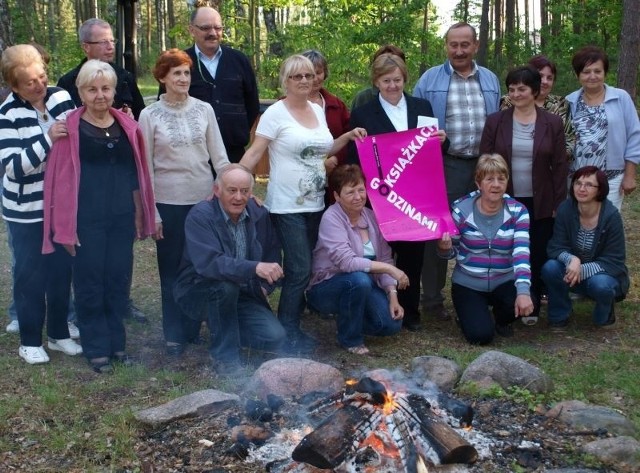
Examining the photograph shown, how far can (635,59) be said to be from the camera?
35.8ft

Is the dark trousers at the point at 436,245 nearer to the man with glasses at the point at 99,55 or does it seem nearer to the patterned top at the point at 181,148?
the patterned top at the point at 181,148

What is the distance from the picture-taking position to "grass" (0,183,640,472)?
148 inches

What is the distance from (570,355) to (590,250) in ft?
2.81

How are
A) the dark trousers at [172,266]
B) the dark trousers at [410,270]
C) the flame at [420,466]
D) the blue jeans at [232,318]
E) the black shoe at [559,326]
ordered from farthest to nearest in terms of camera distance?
the black shoe at [559,326] < the dark trousers at [410,270] < the dark trousers at [172,266] < the blue jeans at [232,318] < the flame at [420,466]

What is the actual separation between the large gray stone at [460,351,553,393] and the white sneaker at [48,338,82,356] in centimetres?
264

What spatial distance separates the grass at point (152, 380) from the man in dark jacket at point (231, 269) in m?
0.33

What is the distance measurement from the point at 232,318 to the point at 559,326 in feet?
8.49

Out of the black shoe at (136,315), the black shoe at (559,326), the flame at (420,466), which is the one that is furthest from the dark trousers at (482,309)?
the black shoe at (136,315)

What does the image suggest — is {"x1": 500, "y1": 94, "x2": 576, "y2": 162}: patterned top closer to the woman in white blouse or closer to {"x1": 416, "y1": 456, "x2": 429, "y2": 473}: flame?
the woman in white blouse

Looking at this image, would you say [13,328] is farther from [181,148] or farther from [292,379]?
[292,379]

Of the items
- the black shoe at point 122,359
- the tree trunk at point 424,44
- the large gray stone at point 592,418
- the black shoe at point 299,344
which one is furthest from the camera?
the tree trunk at point 424,44

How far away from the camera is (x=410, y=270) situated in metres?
5.64

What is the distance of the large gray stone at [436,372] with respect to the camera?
4.32 m

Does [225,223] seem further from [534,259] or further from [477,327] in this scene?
[534,259]
